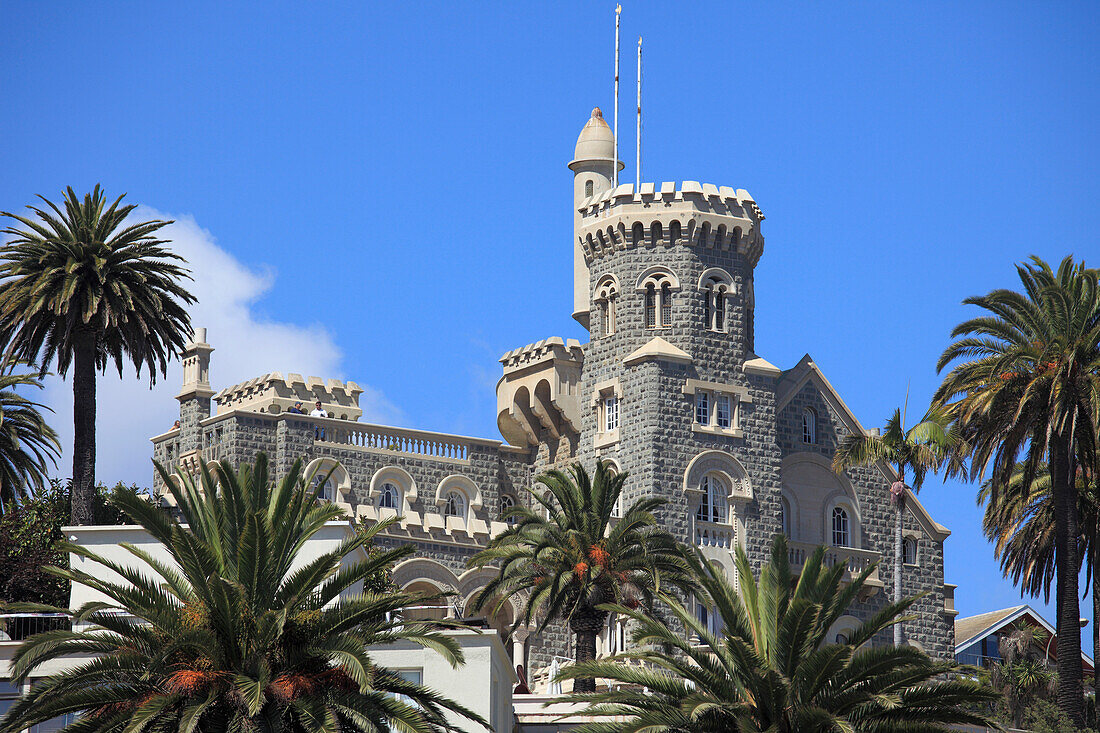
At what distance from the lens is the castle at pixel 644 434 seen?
68750mm

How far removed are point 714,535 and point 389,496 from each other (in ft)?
38.7

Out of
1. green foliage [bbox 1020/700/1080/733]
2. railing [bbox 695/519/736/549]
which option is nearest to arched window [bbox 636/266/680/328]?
railing [bbox 695/519/736/549]

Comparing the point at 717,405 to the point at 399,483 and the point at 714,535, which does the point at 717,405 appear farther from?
the point at 399,483

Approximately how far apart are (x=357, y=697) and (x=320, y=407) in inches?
1469

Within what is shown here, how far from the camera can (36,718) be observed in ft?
116

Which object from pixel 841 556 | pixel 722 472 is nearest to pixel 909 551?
pixel 841 556

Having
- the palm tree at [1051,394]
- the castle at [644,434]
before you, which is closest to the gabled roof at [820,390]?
the castle at [644,434]

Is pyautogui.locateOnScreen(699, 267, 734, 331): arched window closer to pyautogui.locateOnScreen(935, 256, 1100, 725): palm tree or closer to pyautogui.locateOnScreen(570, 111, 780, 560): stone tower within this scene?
pyautogui.locateOnScreen(570, 111, 780, 560): stone tower

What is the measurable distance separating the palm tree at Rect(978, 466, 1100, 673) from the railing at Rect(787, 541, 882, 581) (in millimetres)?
4572

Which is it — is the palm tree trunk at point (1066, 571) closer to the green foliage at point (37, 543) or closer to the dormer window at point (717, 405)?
the dormer window at point (717, 405)

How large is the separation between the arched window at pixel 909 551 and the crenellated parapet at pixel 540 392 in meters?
13.9

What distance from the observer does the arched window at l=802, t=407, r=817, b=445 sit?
245 feet

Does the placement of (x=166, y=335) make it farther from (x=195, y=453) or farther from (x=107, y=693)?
(x=107, y=693)

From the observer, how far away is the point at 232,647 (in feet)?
118
